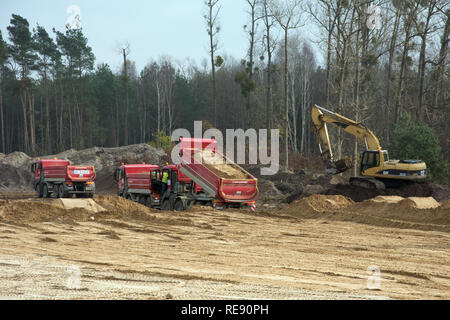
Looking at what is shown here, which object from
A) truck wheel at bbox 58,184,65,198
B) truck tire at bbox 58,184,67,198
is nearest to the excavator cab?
truck tire at bbox 58,184,67,198

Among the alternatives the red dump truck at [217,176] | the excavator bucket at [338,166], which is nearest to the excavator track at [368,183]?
the excavator bucket at [338,166]

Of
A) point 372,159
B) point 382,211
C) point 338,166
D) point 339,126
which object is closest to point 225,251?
point 382,211

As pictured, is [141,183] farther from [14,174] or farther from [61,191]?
[14,174]

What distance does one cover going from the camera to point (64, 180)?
1144 inches

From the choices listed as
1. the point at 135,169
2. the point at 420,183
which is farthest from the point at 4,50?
the point at 420,183

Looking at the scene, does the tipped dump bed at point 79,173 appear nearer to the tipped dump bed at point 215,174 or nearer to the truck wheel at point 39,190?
the truck wheel at point 39,190

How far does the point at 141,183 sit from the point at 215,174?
553 centimetres

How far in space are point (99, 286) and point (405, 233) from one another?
9.83 m

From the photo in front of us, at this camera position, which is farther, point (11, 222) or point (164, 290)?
point (11, 222)

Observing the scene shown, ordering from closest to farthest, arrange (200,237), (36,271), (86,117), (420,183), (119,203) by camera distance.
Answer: (36,271), (200,237), (119,203), (420,183), (86,117)

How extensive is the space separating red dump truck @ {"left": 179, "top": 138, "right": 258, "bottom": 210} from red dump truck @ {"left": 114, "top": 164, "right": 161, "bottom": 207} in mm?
2587

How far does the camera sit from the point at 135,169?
24.1 metres

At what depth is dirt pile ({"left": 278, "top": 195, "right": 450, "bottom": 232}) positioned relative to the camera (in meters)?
15.8
